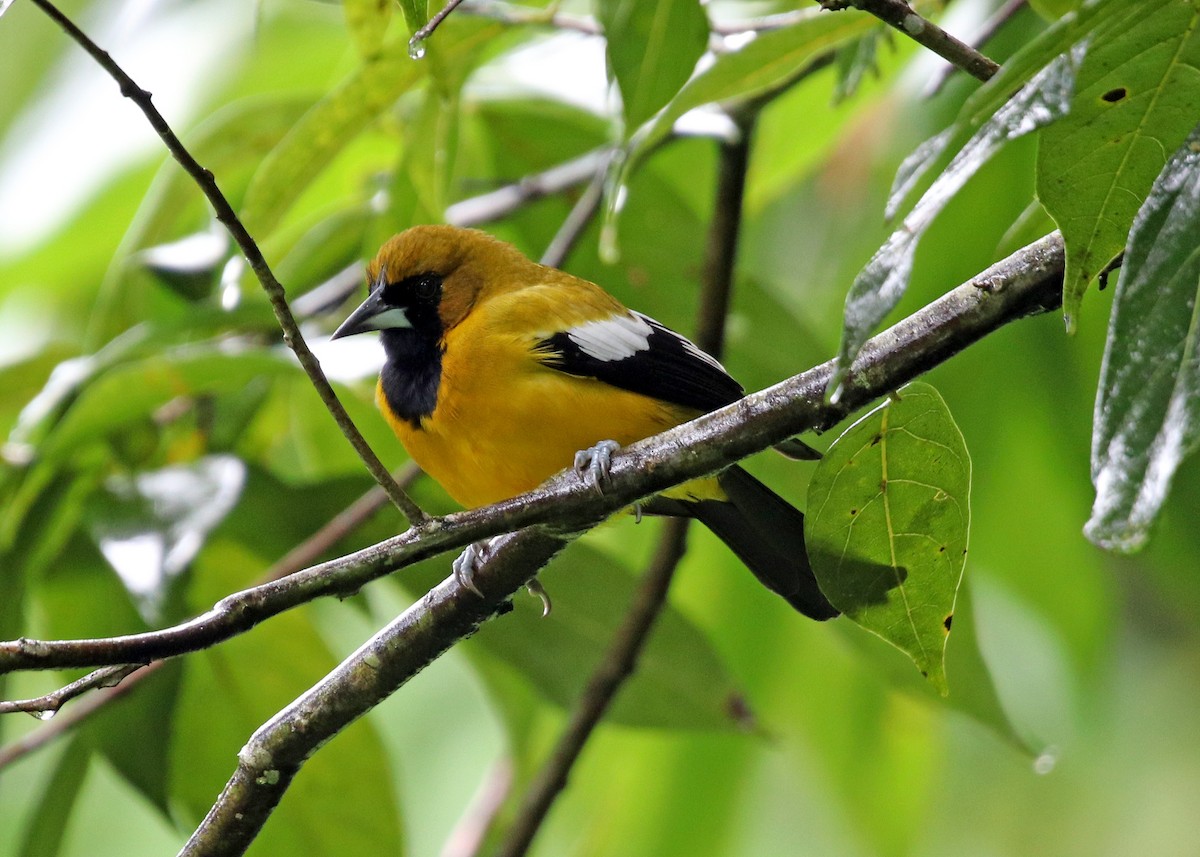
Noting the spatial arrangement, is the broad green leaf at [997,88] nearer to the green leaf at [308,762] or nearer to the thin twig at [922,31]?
the thin twig at [922,31]

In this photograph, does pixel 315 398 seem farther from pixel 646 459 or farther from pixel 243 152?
pixel 646 459

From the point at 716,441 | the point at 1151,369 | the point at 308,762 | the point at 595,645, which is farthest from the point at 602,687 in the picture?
the point at 1151,369

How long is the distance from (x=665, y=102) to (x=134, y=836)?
186 inches

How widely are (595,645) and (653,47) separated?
5.15 ft

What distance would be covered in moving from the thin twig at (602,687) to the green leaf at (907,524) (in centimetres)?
138

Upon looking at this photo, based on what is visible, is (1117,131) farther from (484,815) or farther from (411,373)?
(484,815)

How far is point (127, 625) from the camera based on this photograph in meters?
3.19

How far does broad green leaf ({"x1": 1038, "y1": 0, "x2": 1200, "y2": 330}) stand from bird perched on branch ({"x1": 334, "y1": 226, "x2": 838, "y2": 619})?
1185 mm

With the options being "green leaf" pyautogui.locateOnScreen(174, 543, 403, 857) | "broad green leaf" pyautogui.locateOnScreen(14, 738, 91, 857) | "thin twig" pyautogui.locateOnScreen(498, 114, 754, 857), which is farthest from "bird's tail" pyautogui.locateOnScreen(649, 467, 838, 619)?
"broad green leaf" pyautogui.locateOnScreen(14, 738, 91, 857)

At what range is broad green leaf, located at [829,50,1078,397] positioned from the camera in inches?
48.1

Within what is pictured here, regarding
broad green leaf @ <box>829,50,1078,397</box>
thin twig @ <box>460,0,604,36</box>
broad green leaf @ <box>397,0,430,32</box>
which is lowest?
broad green leaf @ <box>829,50,1078,397</box>

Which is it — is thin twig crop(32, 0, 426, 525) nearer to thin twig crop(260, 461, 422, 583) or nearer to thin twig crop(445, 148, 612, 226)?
thin twig crop(260, 461, 422, 583)

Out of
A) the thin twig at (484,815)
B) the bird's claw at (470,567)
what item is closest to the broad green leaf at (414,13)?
the bird's claw at (470,567)

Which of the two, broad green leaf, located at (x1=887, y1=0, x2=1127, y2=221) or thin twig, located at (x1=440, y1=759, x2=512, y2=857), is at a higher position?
broad green leaf, located at (x1=887, y1=0, x2=1127, y2=221)
